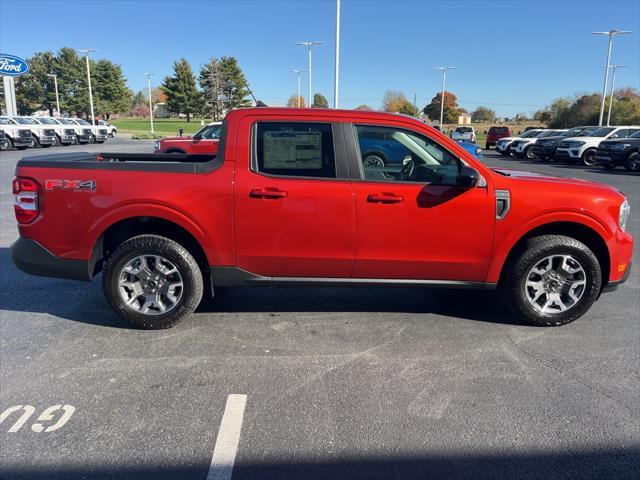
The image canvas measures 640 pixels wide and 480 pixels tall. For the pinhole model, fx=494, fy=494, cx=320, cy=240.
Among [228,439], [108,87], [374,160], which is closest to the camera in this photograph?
[228,439]

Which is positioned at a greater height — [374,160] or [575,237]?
[374,160]

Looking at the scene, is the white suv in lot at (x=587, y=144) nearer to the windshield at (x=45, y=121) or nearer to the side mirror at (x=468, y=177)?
the side mirror at (x=468, y=177)

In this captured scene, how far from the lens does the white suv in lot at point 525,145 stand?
29.2 meters

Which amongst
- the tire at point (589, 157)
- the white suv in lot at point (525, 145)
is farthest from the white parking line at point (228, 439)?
the white suv in lot at point (525, 145)

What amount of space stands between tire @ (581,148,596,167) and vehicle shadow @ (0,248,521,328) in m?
21.7

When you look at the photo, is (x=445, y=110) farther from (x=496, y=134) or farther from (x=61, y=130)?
(x=61, y=130)

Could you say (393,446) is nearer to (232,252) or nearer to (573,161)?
(232,252)

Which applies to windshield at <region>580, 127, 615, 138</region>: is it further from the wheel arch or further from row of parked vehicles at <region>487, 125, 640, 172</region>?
the wheel arch

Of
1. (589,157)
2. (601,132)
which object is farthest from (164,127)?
(589,157)

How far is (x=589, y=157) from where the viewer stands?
23.7 meters

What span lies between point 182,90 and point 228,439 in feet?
275

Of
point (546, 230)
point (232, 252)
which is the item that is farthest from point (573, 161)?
point (232, 252)

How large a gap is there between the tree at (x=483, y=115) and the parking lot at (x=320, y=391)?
4757 inches

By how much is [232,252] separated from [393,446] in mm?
2108
